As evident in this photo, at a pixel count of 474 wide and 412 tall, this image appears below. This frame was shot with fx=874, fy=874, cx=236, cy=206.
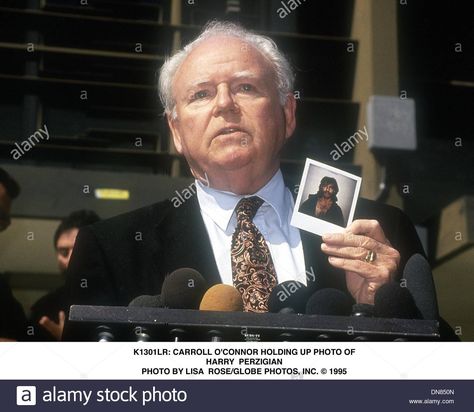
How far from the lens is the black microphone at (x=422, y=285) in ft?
9.75

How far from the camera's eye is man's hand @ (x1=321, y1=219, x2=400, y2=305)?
3080 millimetres

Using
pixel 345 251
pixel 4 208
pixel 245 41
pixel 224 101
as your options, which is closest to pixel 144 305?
pixel 345 251

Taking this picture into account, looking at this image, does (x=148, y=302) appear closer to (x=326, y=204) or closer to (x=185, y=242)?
(x=185, y=242)

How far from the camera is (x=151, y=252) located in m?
3.24

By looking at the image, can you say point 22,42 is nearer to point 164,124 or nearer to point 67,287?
point 164,124

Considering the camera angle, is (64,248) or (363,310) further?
(64,248)

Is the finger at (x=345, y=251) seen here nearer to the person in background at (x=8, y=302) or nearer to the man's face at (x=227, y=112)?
the man's face at (x=227, y=112)

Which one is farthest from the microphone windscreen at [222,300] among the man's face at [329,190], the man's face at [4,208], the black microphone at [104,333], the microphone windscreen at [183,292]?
the man's face at [4,208]

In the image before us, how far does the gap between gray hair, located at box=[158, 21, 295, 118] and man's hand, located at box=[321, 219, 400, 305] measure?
0.64m

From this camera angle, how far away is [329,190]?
322 centimetres

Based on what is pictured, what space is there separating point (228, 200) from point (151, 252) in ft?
1.20

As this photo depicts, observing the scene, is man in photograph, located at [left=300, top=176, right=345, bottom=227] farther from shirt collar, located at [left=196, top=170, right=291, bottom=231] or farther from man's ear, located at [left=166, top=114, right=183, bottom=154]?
man's ear, located at [left=166, top=114, right=183, bottom=154]

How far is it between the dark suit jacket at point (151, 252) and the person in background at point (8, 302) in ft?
0.84

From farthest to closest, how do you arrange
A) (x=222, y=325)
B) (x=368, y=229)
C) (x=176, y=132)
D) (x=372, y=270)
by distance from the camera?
(x=176, y=132)
(x=368, y=229)
(x=372, y=270)
(x=222, y=325)
